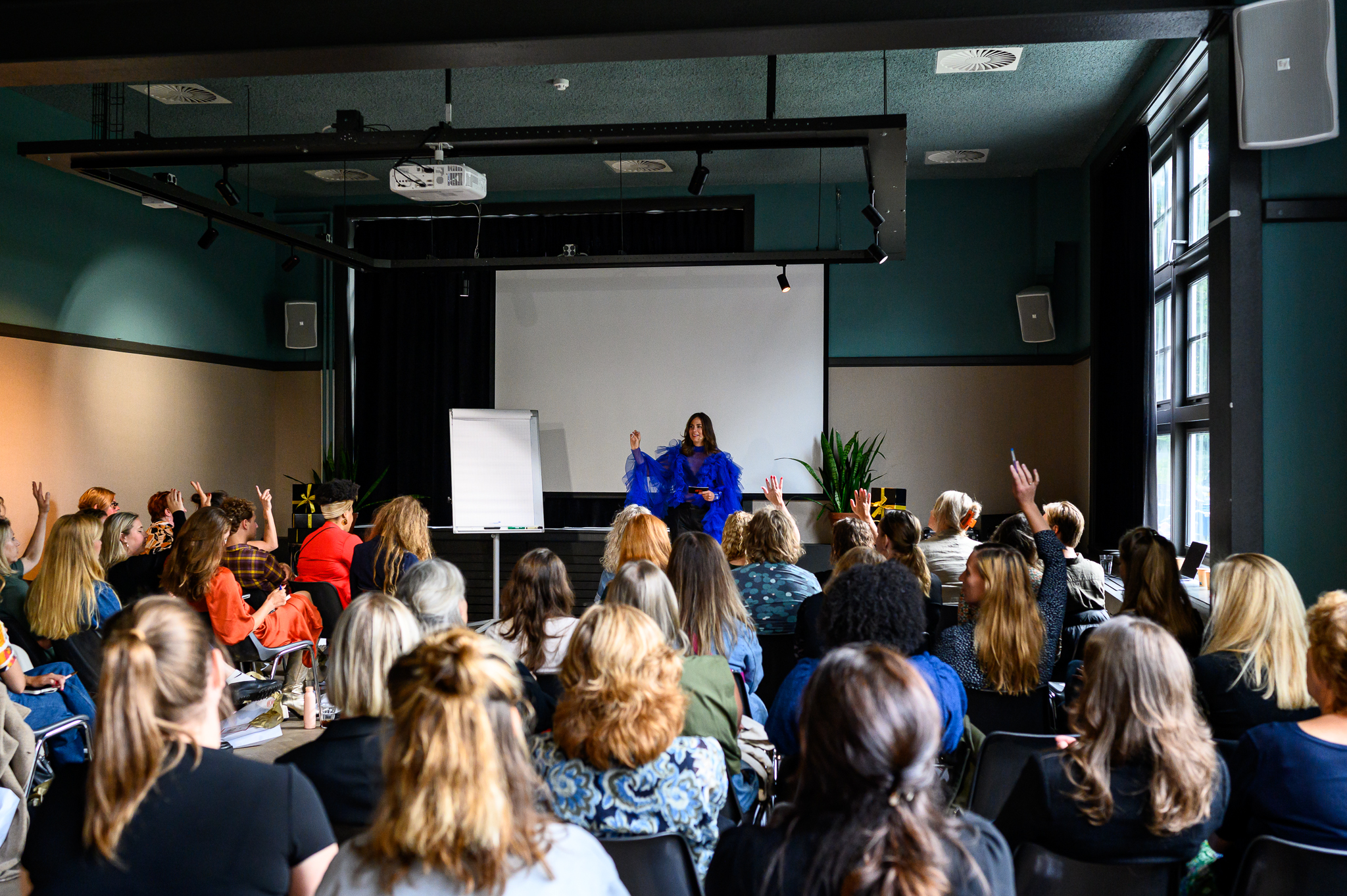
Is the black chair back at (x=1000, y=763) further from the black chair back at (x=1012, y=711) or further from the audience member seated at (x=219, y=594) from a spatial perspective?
the audience member seated at (x=219, y=594)

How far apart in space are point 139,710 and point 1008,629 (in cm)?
222

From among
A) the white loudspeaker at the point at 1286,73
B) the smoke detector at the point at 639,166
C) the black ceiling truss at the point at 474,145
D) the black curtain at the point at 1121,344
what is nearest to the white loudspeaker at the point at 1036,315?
the black curtain at the point at 1121,344

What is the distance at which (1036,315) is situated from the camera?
7.42m

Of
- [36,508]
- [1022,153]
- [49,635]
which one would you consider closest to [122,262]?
[36,508]

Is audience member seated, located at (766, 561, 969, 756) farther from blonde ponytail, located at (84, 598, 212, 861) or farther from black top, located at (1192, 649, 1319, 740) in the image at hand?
blonde ponytail, located at (84, 598, 212, 861)

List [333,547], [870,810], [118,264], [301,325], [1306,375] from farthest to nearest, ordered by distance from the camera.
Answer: [301,325] < [118,264] < [333,547] < [1306,375] < [870,810]

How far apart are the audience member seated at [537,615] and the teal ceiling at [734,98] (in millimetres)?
3576

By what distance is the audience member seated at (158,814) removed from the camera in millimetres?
1318

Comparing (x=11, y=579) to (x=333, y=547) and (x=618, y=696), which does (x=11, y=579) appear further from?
(x=618, y=696)

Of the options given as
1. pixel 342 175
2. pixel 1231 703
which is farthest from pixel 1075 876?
pixel 342 175

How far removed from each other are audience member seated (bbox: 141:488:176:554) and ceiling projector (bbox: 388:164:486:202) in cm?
228

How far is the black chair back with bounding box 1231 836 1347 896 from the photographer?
164 centimetres

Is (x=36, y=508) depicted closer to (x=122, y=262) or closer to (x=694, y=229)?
(x=122, y=262)

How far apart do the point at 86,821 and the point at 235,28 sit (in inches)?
137
